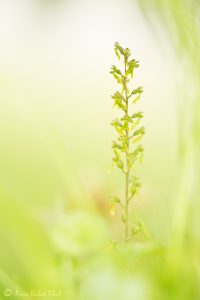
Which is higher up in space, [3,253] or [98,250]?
[98,250]

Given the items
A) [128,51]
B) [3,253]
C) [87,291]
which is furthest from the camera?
[3,253]

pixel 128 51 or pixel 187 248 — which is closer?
pixel 187 248

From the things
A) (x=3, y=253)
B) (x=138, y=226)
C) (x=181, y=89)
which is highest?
(x=181, y=89)

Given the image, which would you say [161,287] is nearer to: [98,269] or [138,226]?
[98,269]

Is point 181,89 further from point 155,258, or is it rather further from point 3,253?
point 3,253

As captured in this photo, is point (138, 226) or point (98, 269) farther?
point (138, 226)

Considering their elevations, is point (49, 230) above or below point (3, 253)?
above

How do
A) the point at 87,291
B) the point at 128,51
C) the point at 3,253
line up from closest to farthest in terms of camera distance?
the point at 87,291 < the point at 128,51 < the point at 3,253

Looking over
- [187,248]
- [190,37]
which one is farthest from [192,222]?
[190,37]

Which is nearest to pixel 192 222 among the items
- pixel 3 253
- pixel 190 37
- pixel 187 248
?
pixel 187 248

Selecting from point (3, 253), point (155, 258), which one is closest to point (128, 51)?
point (155, 258)
